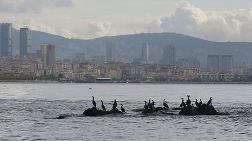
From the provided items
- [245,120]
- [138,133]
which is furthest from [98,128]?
[245,120]

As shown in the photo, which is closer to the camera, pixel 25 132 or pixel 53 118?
pixel 25 132

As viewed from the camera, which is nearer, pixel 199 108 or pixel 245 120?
pixel 245 120

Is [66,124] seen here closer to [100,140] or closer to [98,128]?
[98,128]

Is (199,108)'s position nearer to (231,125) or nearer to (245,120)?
(245,120)

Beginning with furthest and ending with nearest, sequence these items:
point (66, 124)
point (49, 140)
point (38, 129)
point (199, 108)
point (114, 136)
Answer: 1. point (199, 108)
2. point (66, 124)
3. point (38, 129)
4. point (114, 136)
5. point (49, 140)

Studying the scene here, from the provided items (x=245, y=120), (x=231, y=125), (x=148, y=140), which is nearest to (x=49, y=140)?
(x=148, y=140)

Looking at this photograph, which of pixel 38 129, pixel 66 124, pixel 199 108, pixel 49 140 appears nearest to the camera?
pixel 49 140

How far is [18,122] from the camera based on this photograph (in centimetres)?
7094

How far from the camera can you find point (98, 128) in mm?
63938

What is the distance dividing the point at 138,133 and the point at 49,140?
29.5 ft

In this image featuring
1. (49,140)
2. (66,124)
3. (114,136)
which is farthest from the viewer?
(66,124)

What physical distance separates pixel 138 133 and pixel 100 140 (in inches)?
238

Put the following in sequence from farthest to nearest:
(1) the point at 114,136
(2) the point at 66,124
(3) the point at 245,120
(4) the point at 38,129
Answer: (3) the point at 245,120 < (2) the point at 66,124 < (4) the point at 38,129 < (1) the point at 114,136

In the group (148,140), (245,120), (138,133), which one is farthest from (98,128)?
(245,120)
